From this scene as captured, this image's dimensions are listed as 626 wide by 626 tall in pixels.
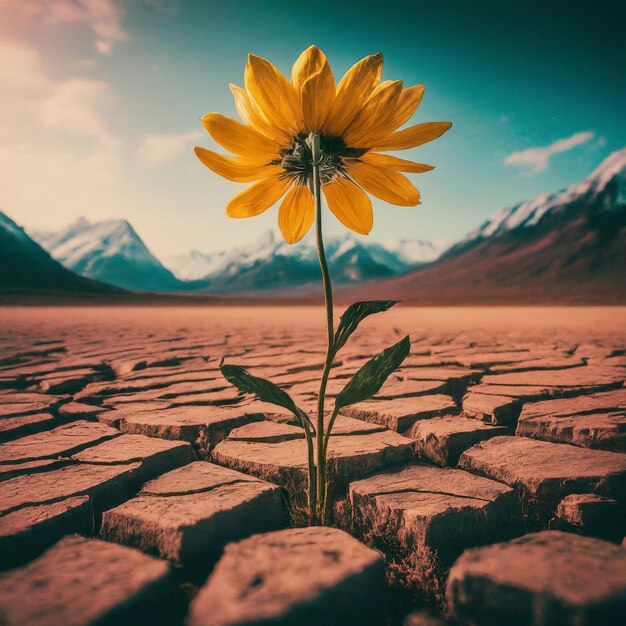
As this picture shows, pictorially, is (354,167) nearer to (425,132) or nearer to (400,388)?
(425,132)

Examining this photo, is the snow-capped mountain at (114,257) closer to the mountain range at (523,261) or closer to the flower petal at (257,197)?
the mountain range at (523,261)

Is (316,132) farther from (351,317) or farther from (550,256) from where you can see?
(550,256)

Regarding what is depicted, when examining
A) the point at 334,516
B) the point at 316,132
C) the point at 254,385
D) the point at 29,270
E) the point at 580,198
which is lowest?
the point at 334,516

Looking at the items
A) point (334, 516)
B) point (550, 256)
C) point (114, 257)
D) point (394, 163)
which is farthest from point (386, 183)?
point (114, 257)

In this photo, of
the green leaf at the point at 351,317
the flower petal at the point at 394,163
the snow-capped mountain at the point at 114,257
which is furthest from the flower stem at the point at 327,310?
the snow-capped mountain at the point at 114,257

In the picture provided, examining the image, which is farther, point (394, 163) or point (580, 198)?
point (580, 198)

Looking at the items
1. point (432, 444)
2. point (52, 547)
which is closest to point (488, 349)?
point (432, 444)
